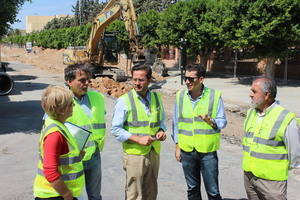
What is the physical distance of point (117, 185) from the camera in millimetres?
5602

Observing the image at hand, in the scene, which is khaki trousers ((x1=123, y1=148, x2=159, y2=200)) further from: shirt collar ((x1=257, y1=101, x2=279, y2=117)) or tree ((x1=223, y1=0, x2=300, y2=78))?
tree ((x1=223, y1=0, x2=300, y2=78))

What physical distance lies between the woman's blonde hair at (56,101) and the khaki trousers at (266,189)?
202cm

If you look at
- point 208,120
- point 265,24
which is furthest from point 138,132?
point 265,24

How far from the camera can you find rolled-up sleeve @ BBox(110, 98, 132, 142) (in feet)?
12.3

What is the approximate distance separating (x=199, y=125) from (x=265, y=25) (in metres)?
14.4

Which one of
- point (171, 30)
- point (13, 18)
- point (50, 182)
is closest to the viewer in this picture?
point (50, 182)

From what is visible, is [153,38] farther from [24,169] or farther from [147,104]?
[147,104]

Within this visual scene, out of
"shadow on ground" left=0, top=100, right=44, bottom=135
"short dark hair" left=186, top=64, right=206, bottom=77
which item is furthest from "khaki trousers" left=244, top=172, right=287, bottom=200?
"shadow on ground" left=0, top=100, right=44, bottom=135

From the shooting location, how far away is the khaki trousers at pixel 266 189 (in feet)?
11.0

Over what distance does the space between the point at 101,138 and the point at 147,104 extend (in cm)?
63

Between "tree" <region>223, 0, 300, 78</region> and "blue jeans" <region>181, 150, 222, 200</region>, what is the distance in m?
14.1

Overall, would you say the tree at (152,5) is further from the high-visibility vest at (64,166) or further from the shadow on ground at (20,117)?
the high-visibility vest at (64,166)

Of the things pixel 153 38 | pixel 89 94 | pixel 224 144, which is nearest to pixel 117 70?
pixel 153 38

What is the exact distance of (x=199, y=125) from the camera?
4137 mm
